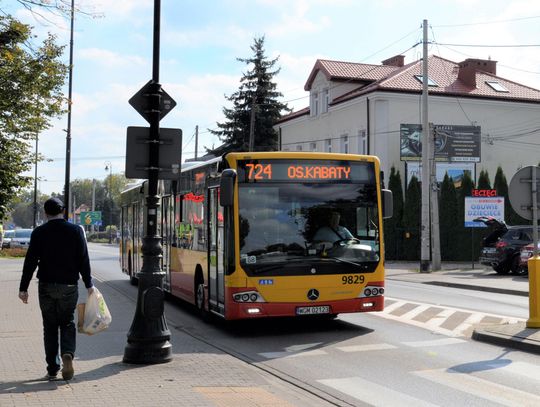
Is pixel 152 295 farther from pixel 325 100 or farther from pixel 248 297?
pixel 325 100

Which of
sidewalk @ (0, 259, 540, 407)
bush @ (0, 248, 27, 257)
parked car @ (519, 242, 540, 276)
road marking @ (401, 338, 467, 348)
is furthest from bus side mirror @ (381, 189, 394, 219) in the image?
bush @ (0, 248, 27, 257)

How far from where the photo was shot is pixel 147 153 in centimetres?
882

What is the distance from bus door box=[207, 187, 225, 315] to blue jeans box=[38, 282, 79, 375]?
13.3ft

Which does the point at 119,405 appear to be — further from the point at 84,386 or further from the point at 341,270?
the point at 341,270

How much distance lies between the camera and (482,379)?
7.78 meters

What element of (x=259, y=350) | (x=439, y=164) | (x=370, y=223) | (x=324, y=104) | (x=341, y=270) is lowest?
(x=259, y=350)

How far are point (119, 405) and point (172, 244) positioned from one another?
355 inches

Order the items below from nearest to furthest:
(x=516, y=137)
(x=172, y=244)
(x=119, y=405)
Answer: (x=119, y=405), (x=172, y=244), (x=516, y=137)

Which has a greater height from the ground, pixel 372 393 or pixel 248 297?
pixel 248 297

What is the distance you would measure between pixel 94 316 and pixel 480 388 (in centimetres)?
402

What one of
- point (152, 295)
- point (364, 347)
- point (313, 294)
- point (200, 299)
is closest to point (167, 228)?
point (200, 299)

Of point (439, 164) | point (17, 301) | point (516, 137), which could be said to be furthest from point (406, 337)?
point (516, 137)

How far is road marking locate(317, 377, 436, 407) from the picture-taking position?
6.76 meters

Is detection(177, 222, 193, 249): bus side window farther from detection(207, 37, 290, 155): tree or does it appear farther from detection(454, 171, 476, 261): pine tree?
detection(207, 37, 290, 155): tree
